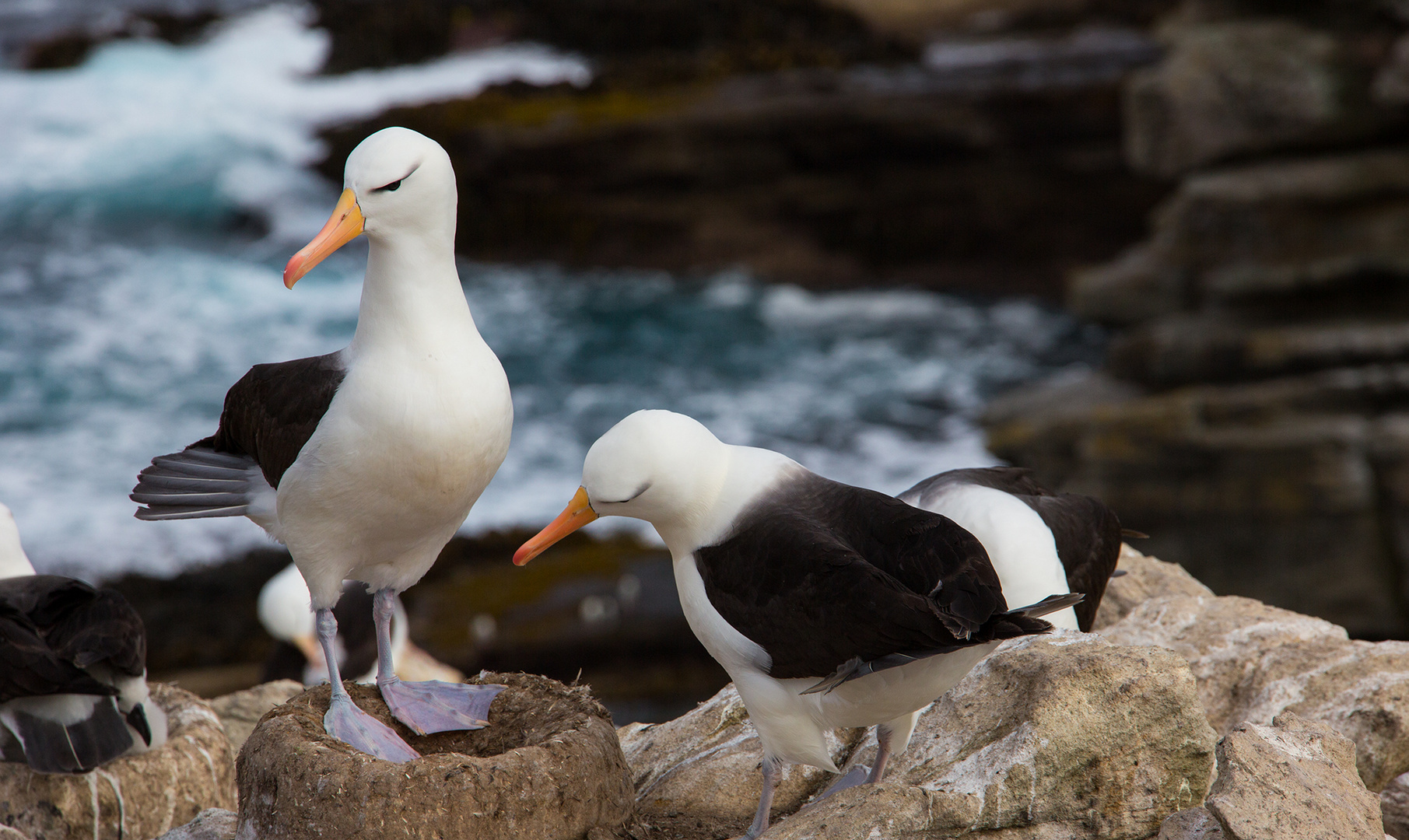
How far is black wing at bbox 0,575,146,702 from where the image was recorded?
447 centimetres

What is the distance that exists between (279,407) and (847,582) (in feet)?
6.07

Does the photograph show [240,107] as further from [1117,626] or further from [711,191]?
[1117,626]

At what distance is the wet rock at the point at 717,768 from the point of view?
430cm

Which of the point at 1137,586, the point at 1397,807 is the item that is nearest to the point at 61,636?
the point at 1137,586

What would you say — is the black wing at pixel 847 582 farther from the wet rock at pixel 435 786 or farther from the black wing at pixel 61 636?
the black wing at pixel 61 636

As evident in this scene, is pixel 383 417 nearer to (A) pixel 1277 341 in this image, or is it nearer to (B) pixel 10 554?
(B) pixel 10 554

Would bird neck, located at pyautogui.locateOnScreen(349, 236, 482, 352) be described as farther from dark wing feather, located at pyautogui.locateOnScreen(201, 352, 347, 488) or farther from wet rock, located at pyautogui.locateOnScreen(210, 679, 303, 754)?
wet rock, located at pyautogui.locateOnScreen(210, 679, 303, 754)

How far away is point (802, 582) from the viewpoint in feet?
11.0

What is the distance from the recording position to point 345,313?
17766mm

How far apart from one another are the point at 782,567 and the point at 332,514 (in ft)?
4.54

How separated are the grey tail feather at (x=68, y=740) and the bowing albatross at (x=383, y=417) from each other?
104 cm

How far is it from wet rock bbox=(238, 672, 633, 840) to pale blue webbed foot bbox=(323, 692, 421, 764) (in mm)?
54

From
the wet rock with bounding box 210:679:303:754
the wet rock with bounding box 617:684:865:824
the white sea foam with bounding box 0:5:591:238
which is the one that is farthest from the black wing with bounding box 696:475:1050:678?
the white sea foam with bounding box 0:5:591:238

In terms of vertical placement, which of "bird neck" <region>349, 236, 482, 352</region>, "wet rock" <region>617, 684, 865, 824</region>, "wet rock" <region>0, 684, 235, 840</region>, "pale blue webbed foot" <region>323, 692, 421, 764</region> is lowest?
"wet rock" <region>0, 684, 235, 840</region>
